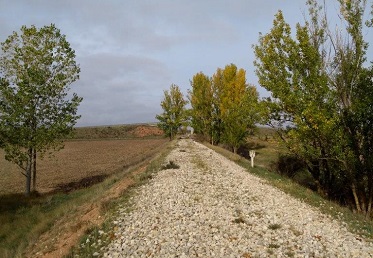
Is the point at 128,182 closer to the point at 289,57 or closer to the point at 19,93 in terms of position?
the point at 19,93

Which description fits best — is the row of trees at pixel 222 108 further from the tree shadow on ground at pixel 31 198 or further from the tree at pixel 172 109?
the tree shadow on ground at pixel 31 198

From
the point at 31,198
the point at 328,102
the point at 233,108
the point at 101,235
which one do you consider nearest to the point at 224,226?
the point at 101,235

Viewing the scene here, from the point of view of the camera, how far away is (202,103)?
196ft

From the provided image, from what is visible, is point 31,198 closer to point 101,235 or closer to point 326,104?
point 101,235

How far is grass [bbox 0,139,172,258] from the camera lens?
1545 cm

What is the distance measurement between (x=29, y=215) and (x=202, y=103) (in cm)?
4190

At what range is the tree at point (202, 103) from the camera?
59469mm

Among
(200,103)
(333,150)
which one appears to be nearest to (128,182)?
(333,150)

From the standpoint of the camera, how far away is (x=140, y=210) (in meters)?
15.3

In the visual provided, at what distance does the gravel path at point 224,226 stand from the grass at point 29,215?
2.33 m

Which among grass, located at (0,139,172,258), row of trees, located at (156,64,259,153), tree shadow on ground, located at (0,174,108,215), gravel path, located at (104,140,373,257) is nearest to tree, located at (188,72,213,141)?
row of trees, located at (156,64,259,153)

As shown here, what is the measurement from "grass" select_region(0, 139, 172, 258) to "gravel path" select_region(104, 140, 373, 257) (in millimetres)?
2326

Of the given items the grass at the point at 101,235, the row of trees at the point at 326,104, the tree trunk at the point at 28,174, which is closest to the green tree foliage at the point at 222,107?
the row of trees at the point at 326,104

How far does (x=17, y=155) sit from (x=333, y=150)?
78.4 ft
